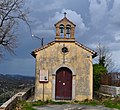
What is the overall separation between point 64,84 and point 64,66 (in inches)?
71.2

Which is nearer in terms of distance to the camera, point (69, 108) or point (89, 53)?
point (69, 108)

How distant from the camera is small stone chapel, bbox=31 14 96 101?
29.0m

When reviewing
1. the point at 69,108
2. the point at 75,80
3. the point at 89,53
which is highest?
the point at 89,53

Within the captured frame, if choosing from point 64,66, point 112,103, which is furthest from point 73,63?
point 112,103

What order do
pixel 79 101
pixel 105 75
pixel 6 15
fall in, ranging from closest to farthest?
pixel 6 15, pixel 79 101, pixel 105 75

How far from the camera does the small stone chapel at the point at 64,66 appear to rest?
29.0 meters

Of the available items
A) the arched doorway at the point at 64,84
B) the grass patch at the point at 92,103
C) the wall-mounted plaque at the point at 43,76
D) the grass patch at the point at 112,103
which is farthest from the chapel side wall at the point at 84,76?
the grass patch at the point at 112,103

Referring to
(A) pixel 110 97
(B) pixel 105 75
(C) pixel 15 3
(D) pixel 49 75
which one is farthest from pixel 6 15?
(B) pixel 105 75

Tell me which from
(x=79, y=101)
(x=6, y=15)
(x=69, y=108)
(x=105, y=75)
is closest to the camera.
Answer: (x=69, y=108)

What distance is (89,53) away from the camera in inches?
1150

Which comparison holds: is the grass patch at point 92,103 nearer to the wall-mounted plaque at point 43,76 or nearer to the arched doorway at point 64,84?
the arched doorway at point 64,84

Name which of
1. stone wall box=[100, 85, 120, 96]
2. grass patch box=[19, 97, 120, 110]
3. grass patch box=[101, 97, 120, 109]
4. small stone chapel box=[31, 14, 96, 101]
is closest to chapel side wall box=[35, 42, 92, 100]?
small stone chapel box=[31, 14, 96, 101]

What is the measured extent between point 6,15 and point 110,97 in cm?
1156

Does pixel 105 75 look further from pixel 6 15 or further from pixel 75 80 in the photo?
pixel 6 15
